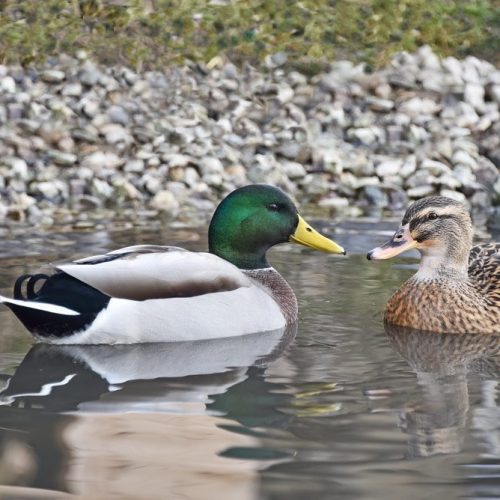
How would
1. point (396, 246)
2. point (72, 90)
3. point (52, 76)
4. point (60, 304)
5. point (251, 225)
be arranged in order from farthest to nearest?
point (52, 76), point (72, 90), point (251, 225), point (396, 246), point (60, 304)

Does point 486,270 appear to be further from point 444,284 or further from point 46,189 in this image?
point 46,189

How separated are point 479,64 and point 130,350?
380 inches

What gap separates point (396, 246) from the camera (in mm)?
8352

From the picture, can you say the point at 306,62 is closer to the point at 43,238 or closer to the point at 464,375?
the point at 43,238

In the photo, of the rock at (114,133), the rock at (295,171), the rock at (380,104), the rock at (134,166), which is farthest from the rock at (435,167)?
the rock at (114,133)

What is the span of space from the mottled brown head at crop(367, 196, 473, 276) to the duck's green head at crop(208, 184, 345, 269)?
39 cm

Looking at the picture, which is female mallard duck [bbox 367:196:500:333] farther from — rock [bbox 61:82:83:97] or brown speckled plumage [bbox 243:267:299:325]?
rock [bbox 61:82:83:97]

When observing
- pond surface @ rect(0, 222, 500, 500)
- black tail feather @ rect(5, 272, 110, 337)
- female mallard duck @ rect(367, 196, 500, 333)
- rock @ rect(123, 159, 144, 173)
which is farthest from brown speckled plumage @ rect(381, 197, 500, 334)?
rock @ rect(123, 159, 144, 173)

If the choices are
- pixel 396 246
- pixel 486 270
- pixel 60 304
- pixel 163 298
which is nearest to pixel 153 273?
pixel 163 298

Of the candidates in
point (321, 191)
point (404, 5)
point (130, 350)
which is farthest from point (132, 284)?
point (404, 5)

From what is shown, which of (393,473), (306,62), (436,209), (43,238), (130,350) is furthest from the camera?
(306,62)

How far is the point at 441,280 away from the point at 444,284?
41 mm

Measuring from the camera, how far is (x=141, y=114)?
14750 mm

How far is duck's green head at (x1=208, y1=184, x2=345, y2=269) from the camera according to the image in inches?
337
